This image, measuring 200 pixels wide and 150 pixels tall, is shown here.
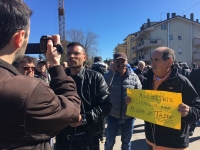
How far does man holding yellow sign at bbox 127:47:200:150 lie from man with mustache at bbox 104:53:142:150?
3.29ft

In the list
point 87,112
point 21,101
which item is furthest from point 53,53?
point 87,112

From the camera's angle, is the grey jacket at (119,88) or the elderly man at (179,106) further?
the grey jacket at (119,88)

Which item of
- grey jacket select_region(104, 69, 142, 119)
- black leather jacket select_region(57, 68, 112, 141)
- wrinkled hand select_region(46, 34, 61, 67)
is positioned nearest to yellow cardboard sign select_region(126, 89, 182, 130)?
black leather jacket select_region(57, 68, 112, 141)

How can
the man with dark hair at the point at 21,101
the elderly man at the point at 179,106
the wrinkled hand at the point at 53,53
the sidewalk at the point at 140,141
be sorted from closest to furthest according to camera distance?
the man with dark hair at the point at 21,101 < the wrinkled hand at the point at 53,53 < the elderly man at the point at 179,106 < the sidewalk at the point at 140,141

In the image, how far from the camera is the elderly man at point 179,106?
239 centimetres

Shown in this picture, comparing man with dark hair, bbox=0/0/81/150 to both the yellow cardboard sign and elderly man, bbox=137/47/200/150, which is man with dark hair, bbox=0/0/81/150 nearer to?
the yellow cardboard sign

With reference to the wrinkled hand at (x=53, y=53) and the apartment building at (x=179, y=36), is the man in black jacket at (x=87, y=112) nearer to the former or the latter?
the wrinkled hand at (x=53, y=53)

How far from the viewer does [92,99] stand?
2.55 m

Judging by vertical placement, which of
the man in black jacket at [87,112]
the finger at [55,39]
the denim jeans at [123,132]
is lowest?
the denim jeans at [123,132]

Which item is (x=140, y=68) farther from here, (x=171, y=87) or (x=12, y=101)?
(x=12, y=101)

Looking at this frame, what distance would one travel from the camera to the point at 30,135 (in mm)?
1012

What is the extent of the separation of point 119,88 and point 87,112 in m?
1.59

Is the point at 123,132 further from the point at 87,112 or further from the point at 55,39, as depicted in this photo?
the point at 55,39

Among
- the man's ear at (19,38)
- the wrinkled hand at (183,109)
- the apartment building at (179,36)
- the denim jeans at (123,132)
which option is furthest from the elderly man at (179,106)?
the apartment building at (179,36)
